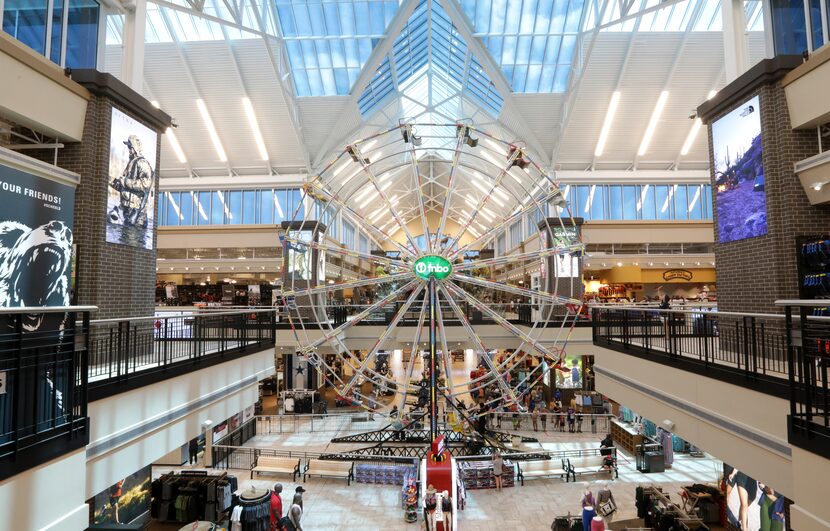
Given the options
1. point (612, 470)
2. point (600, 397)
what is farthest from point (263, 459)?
point (600, 397)

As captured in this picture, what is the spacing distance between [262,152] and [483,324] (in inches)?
610

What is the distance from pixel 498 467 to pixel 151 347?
32.7 feet

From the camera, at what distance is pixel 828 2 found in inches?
401

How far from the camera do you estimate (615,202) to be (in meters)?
29.7

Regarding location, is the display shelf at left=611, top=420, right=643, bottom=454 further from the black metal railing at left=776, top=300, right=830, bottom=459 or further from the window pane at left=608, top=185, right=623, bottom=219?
the black metal railing at left=776, top=300, right=830, bottom=459

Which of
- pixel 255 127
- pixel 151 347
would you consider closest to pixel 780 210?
pixel 151 347

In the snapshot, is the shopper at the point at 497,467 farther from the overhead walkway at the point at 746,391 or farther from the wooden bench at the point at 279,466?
the wooden bench at the point at 279,466

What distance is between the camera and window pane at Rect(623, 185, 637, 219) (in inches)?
1169

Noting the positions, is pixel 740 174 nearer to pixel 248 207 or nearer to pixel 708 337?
pixel 708 337

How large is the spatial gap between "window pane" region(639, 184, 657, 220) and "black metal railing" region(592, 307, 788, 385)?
1659 cm

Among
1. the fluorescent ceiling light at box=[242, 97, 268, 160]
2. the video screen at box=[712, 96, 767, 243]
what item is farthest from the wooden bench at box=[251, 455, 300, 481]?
the fluorescent ceiling light at box=[242, 97, 268, 160]

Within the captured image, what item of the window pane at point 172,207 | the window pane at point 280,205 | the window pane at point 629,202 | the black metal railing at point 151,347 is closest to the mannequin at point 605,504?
the black metal railing at point 151,347

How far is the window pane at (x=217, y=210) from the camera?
99.9 ft

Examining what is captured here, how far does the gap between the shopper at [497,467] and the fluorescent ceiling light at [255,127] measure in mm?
20305
